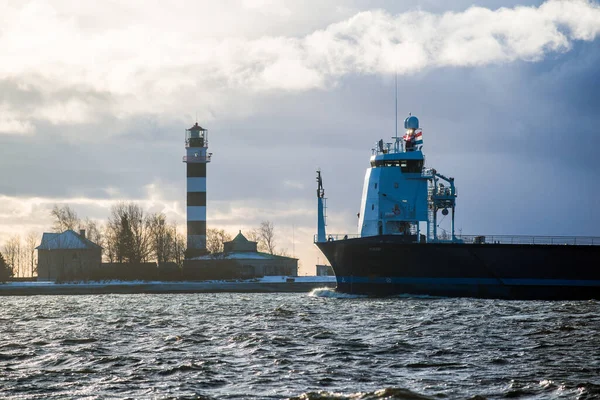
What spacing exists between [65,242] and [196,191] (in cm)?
2358

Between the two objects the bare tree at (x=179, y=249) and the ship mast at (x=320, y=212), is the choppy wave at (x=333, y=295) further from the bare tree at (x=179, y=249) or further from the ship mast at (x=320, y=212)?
the bare tree at (x=179, y=249)

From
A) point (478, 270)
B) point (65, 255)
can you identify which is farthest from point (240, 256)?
point (478, 270)

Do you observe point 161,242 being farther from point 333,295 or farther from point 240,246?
point 333,295

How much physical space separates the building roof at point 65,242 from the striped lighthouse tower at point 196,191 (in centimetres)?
1786

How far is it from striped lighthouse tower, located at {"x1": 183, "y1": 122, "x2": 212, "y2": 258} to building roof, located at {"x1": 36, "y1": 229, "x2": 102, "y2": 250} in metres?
17.9

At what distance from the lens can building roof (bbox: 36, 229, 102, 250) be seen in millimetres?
136750

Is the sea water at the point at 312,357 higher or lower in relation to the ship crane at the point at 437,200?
lower

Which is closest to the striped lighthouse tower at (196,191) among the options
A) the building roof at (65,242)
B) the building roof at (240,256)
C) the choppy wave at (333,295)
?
the building roof at (240,256)

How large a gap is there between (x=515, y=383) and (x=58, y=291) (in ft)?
324

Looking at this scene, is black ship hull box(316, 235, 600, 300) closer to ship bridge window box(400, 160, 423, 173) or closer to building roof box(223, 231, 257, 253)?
ship bridge window box(400, 160, 423, 173)

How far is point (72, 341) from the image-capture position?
35125 millimetres

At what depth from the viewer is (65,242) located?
13725cm

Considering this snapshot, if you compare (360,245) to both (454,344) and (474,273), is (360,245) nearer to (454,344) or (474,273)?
(474,273)

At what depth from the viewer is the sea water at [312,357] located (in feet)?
72.9
